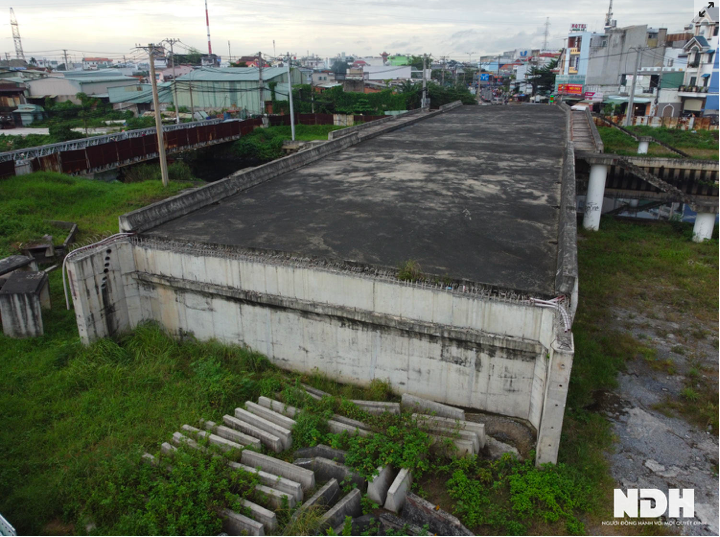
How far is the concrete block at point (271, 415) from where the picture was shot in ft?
23.3

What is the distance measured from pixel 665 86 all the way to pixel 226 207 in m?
44.2

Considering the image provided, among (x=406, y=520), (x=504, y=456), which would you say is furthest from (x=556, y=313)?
(x=406, y=520)

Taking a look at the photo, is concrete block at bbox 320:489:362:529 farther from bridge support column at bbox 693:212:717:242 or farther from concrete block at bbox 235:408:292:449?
bridge support column at bbox 693:212:717:242

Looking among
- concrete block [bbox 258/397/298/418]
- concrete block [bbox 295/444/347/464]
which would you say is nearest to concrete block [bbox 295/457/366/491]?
concrete block [bbox 295/444/347/464]

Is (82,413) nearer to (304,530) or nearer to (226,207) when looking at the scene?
(304,530)

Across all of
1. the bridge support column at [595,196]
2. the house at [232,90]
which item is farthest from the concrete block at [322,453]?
the house at [232,90]

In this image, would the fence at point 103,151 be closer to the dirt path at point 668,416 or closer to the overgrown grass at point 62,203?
the overgrown grass at point 62,203

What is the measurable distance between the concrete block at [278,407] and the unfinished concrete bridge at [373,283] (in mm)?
1254

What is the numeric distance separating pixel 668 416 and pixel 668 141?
28434 millimetres

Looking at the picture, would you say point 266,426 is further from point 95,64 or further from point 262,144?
point 95,64

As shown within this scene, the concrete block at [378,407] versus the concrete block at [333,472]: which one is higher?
the concrete block at [378,407]

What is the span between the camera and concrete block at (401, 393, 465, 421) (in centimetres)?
728

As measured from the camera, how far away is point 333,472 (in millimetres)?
6297

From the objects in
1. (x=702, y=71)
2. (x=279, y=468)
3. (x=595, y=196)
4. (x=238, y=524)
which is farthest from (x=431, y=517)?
(x=702, y=71)
